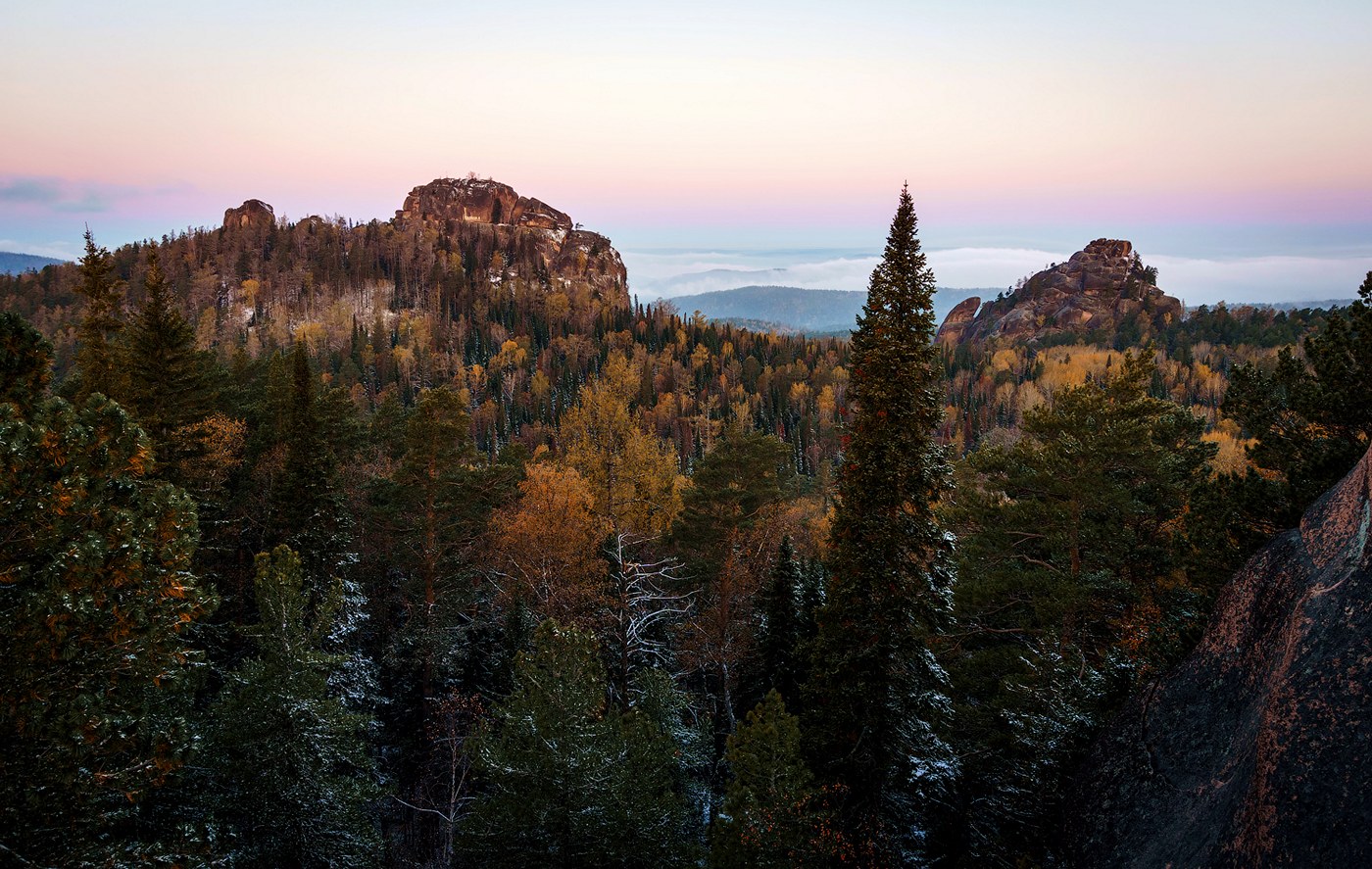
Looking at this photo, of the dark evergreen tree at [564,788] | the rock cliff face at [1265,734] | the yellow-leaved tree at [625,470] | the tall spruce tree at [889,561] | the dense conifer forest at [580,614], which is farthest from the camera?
the yellow-leaved tree at [625,470]

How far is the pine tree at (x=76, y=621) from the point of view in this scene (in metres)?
7.32

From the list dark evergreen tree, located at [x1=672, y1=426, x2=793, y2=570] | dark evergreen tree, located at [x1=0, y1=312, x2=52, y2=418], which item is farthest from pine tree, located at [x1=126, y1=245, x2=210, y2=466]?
dark evergreen tree, located at [x1=672, y1=426, x2=793, y2=570]

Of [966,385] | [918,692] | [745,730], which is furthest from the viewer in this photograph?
[966,385]

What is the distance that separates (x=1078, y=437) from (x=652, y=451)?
1225 inches

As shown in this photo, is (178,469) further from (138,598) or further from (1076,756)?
(1076,756)

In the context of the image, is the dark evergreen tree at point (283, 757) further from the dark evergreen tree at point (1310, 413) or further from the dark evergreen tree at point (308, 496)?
the dark evergreen tree at point (1310, 413)

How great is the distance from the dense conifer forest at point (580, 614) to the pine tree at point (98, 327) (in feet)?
0.73

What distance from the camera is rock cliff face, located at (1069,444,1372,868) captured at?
593cm

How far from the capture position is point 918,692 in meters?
14.0

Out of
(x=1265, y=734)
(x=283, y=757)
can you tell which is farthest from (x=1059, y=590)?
(x=283, y=757)

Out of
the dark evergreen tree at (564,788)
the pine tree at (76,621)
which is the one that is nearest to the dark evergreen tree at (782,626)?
the dark evergreen tree at (564,788)

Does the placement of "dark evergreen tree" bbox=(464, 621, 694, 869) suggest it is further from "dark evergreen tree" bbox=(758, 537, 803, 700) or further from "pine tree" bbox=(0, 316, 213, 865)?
"dark evergreen tree" bbox=(758, 537, 803, 700)

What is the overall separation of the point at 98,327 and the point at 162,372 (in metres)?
2.68

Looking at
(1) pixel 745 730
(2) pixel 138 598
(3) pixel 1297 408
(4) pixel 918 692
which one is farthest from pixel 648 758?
(3) pixel 1297 408
